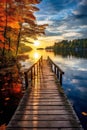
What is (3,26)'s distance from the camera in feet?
107

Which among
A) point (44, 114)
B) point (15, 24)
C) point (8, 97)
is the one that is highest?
point (15, 24)

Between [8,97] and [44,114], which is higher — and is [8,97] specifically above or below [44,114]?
below

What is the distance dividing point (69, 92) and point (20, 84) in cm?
506

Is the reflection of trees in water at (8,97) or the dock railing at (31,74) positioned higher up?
the dock railing at (31,74)

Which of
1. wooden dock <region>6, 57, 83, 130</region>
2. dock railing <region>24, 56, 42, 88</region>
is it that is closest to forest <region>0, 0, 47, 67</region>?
dock railing <region>24, 56, 42, 88</region>

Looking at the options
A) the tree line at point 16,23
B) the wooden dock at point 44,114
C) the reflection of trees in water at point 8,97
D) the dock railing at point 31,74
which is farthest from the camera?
the tree line at point 16,23

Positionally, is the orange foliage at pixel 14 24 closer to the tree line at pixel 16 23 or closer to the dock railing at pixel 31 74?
the tree line at pixel 16 23

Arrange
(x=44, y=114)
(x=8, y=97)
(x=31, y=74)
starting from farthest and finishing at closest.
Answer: (x=31, y=74) < (x=8, y=97) < (x=44, y=114)

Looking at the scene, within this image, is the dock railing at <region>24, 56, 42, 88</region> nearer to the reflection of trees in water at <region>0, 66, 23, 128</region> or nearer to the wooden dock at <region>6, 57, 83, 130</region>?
the reflection of trees in water at <region>0, 66, 23, 128</region>

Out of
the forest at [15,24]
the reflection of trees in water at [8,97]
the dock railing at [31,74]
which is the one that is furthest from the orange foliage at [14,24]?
the reflection of trees in water at [8,97]

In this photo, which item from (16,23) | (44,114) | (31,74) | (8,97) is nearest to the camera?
(44,114)

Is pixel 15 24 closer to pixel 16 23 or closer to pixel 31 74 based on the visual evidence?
→ pixel 16 23

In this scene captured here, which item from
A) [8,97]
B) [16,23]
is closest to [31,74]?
[8,97]

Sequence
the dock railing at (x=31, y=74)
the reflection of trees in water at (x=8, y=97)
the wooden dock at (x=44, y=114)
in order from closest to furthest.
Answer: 1. the wooden dock at (x=44, y=114)
2. the reflection of trees in water at (x=8, y=97)
3. the dock railing at (x=31, y=74)
